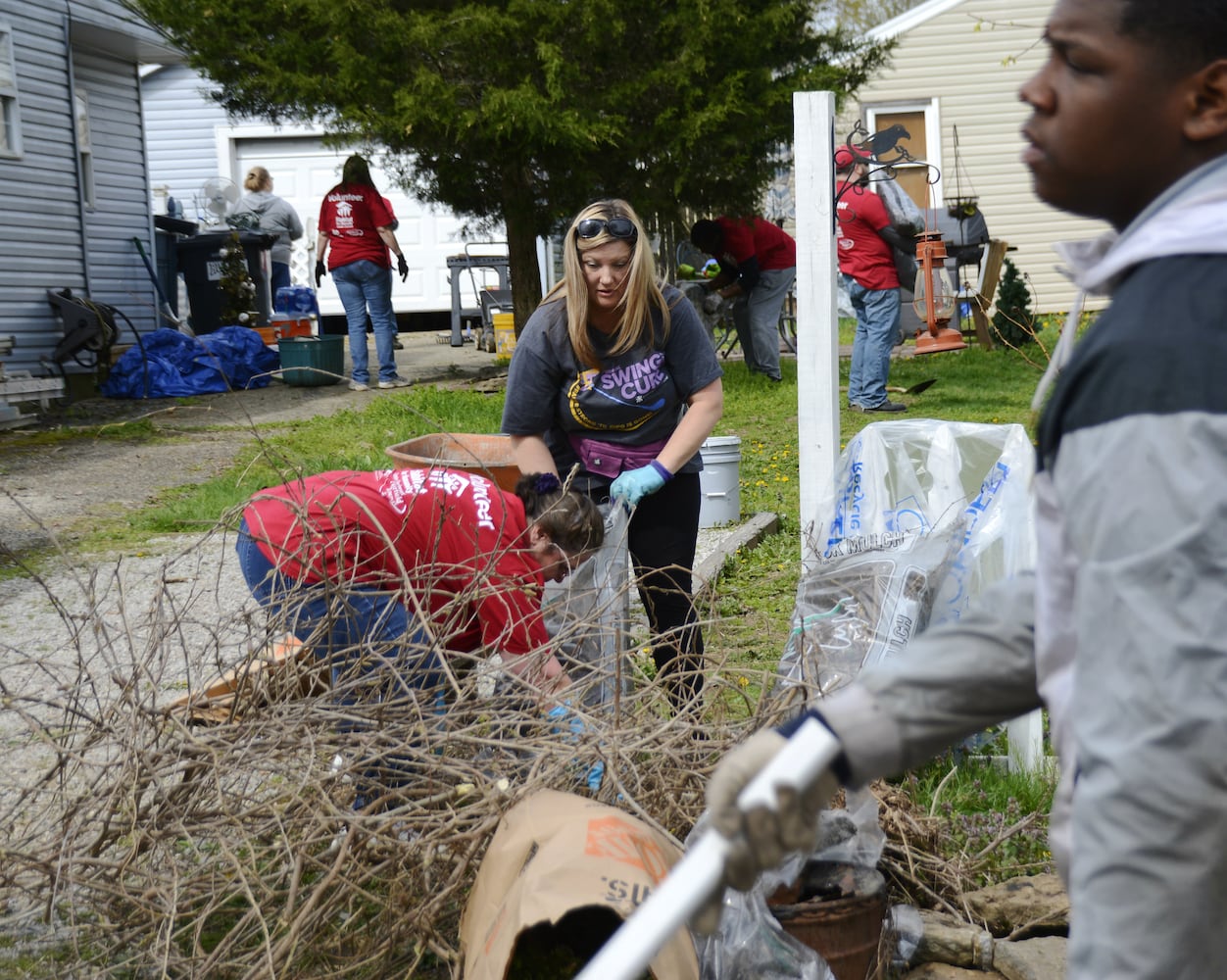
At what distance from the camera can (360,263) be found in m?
12.1

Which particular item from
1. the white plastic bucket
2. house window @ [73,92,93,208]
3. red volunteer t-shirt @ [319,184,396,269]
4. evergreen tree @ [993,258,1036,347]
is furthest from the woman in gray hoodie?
the white plastic bucket

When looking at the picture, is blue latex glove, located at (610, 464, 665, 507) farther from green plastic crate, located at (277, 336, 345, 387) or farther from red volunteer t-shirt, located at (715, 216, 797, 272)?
green plastic crate, located at (277, 336, 345, 387)

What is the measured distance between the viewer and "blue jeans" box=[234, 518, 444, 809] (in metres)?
2.97

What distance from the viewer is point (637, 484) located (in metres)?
3.98

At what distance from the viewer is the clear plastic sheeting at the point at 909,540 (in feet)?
12.7

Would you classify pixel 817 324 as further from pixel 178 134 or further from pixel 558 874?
pixel 178 134

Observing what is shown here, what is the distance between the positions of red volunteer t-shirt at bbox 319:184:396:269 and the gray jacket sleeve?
11.0 m

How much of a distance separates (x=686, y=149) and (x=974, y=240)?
7.03 meters

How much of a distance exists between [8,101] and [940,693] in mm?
14842

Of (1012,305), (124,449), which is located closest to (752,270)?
(1012,305)

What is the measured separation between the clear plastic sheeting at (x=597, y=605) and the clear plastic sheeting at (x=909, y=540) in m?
0.49

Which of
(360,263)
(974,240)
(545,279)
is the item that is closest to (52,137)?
(360,263)

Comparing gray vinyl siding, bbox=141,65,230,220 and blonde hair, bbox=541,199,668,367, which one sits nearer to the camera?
blonde hair, bbox=541,199,668,367

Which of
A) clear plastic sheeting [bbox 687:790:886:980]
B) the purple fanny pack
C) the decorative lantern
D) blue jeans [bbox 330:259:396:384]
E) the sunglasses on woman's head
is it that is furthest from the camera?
the decorative lantern
